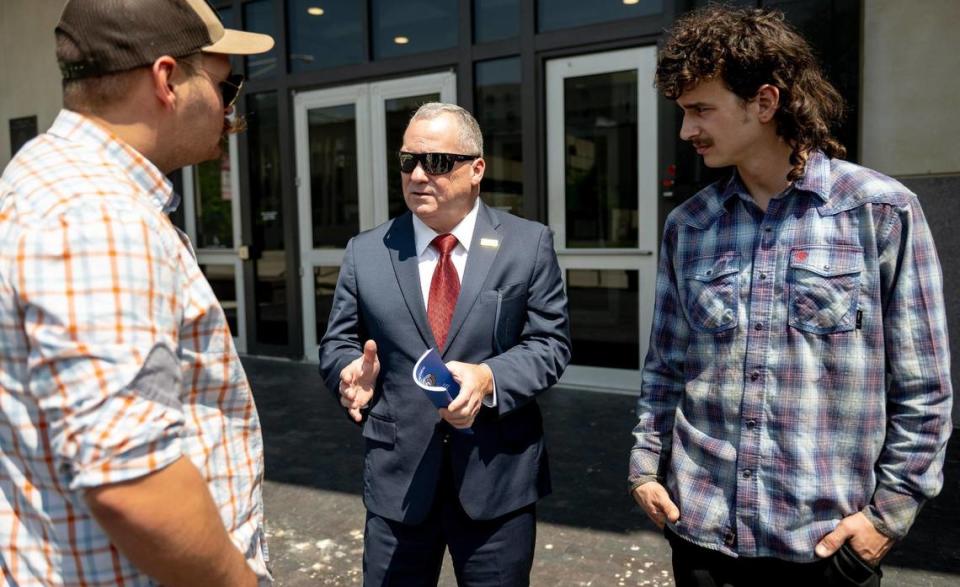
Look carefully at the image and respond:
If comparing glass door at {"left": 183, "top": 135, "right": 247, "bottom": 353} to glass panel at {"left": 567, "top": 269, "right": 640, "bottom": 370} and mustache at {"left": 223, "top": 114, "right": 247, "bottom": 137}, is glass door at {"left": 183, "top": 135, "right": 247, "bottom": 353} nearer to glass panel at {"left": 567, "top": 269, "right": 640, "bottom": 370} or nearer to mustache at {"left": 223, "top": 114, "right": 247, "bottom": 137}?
glass panel at {"left": 567, "top": 269, "right": 640, "bottom": 370}

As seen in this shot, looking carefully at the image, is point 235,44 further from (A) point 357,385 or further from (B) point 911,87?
(B) point 911,87

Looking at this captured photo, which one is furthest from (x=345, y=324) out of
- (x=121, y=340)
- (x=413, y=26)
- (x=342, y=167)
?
(x=342, y=167)

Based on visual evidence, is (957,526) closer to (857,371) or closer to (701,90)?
(857,371)

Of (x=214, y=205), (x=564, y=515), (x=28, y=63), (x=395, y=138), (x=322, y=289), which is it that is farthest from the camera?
(x=28, y=63)

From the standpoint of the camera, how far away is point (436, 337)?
2086 millimetres

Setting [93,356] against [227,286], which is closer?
[93,356]

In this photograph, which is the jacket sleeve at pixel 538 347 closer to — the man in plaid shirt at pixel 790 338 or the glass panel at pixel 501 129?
the man in plaid shirt at pixel 790 338

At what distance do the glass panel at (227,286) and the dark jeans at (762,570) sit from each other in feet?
23.3

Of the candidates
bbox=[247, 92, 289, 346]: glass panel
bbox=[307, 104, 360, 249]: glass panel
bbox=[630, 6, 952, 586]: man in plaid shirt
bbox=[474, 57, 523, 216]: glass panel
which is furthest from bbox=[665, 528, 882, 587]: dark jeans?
bbox=[247, 92, 289, 346]: glass panel

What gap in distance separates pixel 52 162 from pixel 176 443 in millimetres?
481

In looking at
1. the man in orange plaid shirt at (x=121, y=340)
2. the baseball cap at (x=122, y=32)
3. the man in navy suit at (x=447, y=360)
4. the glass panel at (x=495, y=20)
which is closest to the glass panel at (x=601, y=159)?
the glass panel at (x=495, y=20)

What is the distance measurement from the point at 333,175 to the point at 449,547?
19.0 ft

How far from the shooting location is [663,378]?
1938mm

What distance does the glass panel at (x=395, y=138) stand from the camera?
268 inches
